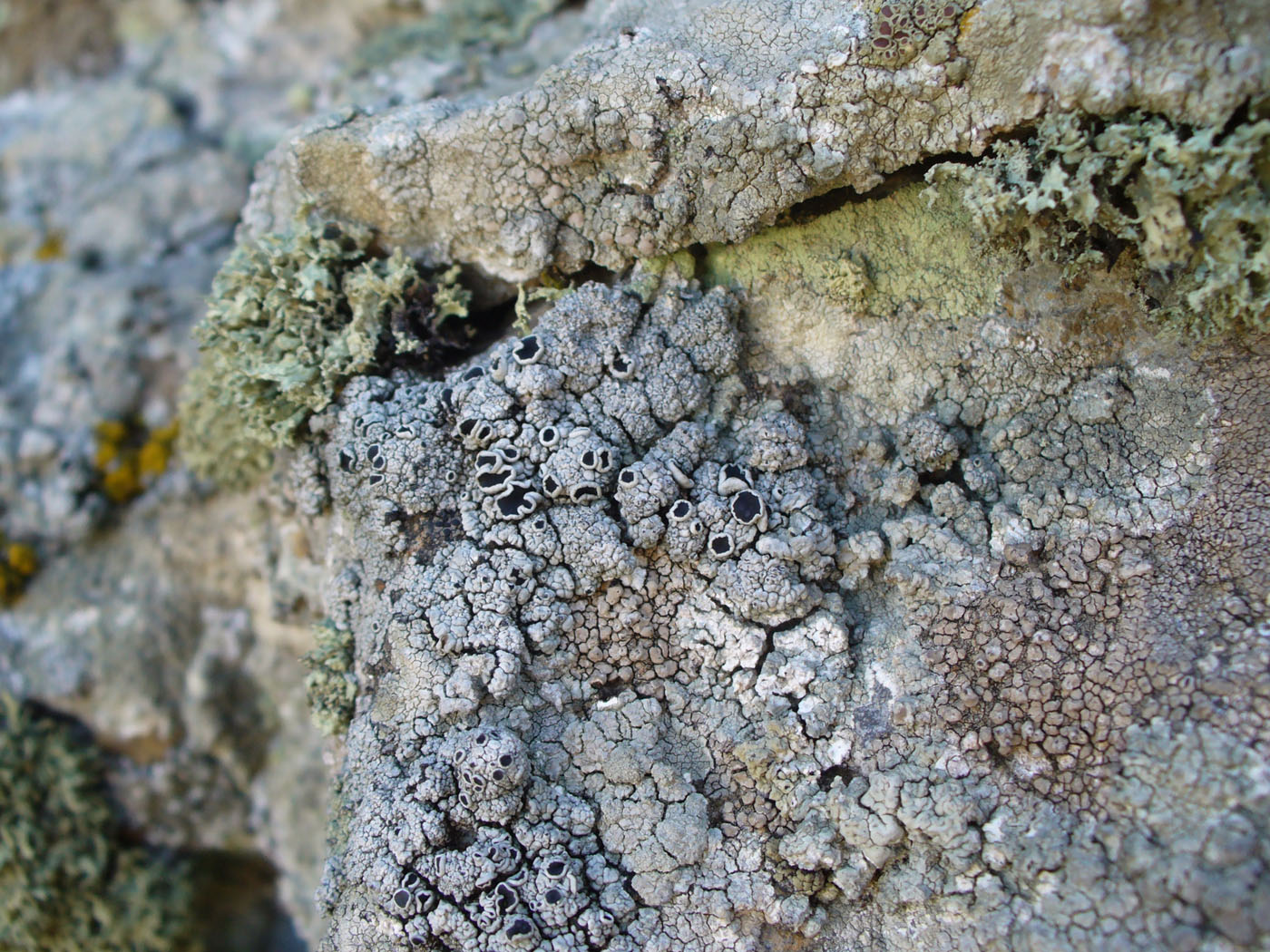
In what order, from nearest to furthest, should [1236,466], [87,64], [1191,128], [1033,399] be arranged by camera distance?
[1191,128]
[1236,466]
[1033,399]
[87,64]

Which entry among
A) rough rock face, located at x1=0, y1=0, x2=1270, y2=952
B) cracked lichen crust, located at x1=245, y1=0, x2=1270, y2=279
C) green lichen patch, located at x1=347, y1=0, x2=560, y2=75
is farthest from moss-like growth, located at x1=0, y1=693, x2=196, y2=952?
green lichen patch, located at x1=347, y1=0, x2=560, y2=75

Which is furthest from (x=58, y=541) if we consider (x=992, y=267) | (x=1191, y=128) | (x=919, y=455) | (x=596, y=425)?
(x=1191, y=128)

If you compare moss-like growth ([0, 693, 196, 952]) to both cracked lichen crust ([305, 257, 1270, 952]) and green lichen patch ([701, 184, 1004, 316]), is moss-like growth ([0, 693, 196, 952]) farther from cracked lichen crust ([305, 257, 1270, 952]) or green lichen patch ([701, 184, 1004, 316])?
green lichen patch ([701, 184, 1004, 316])

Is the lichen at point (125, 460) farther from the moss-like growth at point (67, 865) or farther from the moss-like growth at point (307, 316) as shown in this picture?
the moss-like growth at point (307, 316)

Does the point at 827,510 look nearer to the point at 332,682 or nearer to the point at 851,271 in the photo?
the point at 851,271

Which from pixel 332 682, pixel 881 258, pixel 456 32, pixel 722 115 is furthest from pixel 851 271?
pixel 456 32

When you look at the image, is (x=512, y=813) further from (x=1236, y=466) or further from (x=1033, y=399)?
(x=1236, y=466)
